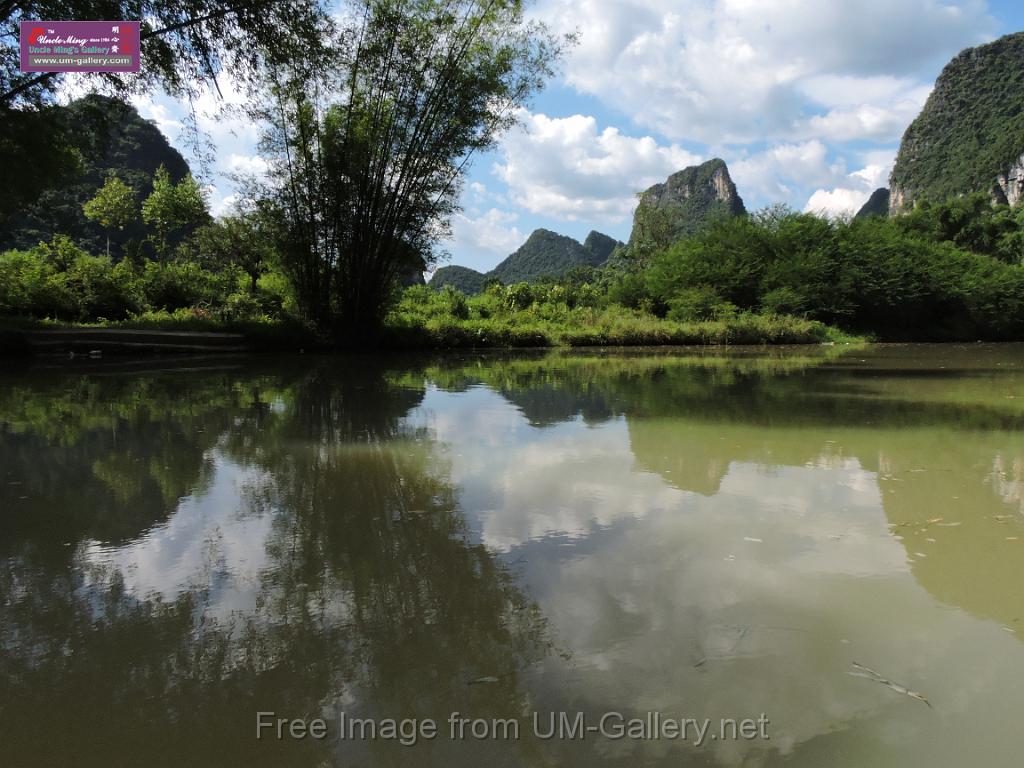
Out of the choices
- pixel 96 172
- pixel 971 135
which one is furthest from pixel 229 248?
pixel 971 135

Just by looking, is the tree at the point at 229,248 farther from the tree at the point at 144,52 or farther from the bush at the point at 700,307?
the bush at the point at 700,307

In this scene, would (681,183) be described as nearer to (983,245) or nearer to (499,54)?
(983,245)

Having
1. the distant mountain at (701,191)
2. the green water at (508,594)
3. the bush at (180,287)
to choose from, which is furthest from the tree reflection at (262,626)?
the distant mountain at (701,191)

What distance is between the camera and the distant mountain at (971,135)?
6800 cm

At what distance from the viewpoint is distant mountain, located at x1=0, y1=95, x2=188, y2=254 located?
9797 millimetres

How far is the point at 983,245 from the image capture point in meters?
46.6

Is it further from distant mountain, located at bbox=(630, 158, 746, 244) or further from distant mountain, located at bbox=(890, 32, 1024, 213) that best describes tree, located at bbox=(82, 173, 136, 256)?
distant mountain, located at bbox=(890, 32, 1024, 213)

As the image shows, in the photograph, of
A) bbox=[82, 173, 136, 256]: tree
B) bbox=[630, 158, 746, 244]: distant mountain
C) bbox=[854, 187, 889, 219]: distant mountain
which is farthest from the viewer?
bbox=[854, 187, 889, 219]: distant mountain

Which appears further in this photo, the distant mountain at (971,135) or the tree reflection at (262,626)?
the distant mountain at (971,135)

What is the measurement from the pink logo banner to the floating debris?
35.1 feet

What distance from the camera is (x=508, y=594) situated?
84.0 inches

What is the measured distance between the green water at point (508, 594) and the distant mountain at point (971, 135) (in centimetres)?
8371

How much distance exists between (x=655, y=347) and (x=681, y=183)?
85.2m

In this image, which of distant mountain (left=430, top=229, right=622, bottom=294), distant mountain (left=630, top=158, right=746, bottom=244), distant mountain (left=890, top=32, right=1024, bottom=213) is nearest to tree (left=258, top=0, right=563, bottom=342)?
distant mountain (left=630, top=158, right=746, bottom=244)
